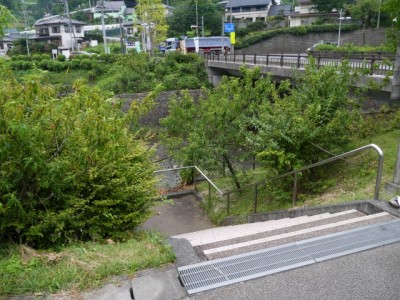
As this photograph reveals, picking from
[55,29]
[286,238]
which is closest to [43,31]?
[55,29]

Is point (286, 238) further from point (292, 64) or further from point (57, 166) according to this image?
point (292, 64)

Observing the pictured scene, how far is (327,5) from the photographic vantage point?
162 ft

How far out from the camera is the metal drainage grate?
3.28m

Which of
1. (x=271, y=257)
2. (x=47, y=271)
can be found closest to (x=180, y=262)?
(x=271, y=257)

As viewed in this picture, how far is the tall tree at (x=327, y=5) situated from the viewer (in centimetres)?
4819

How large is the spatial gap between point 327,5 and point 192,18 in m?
20.4

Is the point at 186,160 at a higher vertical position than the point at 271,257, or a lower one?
lower

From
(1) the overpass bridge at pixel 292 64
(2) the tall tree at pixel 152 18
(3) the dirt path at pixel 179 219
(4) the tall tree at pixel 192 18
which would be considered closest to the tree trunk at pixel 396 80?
(1) the overpass bridge at pixel 292 64

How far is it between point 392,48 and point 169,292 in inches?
474

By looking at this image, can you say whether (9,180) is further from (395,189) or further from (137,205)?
(395,189)

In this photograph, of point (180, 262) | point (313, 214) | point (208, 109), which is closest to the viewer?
point (180, 262)

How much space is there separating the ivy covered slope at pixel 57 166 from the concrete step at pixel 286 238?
67.0 inches

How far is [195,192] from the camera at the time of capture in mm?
12266

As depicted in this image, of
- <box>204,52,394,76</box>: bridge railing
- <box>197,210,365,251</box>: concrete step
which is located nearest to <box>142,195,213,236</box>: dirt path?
<box>197,210,365,251</box>: concrete step
